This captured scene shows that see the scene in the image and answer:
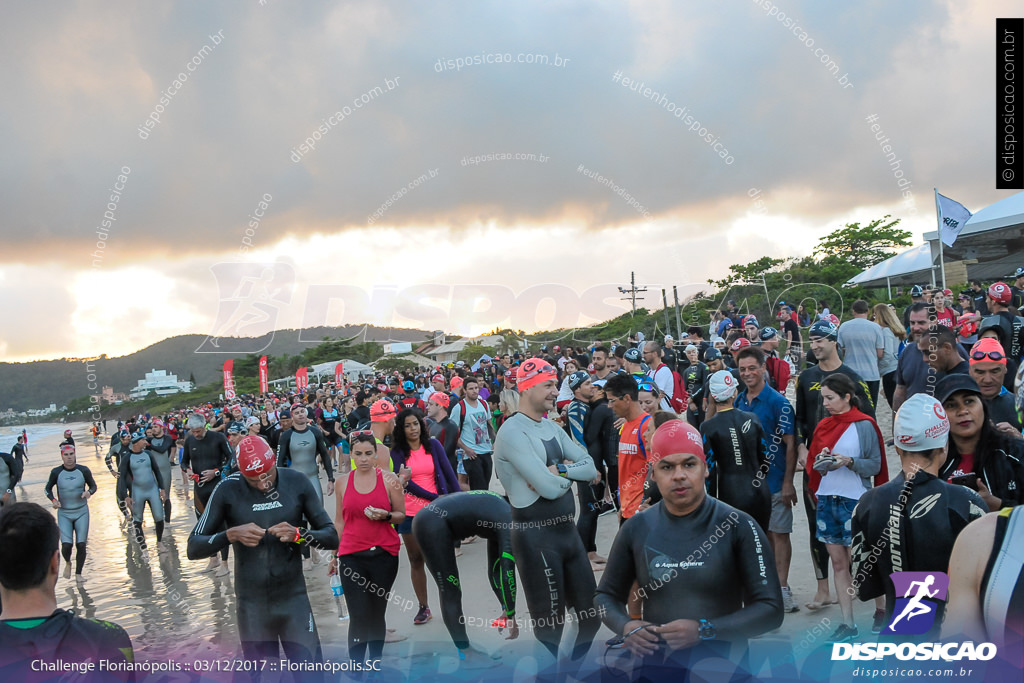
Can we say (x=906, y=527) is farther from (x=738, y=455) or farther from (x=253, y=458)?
(x=253, y=458)

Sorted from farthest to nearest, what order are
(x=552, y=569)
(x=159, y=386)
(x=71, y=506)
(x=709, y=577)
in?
(x=159, y=386), (x=71, y=506), (x=552, y=569), (x=709, y=577)

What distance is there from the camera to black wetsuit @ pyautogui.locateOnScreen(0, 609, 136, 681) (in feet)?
8.73

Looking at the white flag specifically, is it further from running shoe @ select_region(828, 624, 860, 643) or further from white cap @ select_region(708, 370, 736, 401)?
running shoe @ select_region(828, 624, 860, 643)

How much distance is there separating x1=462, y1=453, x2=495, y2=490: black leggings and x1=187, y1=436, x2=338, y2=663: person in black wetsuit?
461cm

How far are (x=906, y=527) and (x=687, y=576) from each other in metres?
1.11

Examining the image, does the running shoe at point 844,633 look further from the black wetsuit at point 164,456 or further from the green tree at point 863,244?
the green tree at point 863,244

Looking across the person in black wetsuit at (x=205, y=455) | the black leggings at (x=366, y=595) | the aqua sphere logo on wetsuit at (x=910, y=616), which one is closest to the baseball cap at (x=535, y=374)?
the black leggings at (x=366, y=595)

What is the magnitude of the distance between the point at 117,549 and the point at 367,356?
77.2 m

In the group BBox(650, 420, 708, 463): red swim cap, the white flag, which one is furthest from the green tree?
BBox(650, 420, 708, 463): red swim cap

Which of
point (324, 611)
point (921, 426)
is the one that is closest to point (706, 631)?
point (921, 426)

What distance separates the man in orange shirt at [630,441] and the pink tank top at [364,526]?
1863 millimetres

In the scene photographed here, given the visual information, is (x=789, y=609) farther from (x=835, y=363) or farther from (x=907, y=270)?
(x=907, y=270)

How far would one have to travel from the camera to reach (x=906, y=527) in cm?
310

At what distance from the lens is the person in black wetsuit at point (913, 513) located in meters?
3.01
